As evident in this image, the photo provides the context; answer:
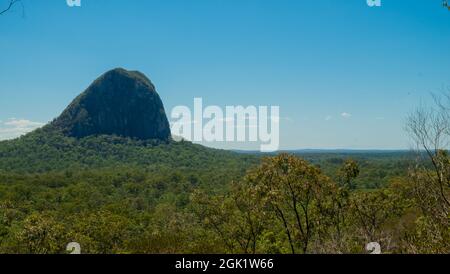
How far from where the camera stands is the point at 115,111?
152m

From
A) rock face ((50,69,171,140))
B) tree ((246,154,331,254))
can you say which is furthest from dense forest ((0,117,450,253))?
rock face ((50,69,171,140))

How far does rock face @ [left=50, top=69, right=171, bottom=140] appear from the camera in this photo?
5822 inches

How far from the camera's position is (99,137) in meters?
143

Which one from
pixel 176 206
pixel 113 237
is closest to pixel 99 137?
pixel 176 206

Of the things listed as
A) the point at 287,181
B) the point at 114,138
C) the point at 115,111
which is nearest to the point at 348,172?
the point at 287,181

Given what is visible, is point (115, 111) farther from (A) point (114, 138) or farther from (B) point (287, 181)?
(B) point (287, 181)

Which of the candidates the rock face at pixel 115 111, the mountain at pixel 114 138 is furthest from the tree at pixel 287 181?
the rock face at pixel 115 111

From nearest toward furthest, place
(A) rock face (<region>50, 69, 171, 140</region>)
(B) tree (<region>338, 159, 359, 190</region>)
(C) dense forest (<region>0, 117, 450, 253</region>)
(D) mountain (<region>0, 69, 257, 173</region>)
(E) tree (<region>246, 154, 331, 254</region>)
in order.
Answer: (C) dense forest (<region>0, 117, 450, 253</region>) < (B) tree (<region>338, 159, 359, 190</region>) < (E) tree (<region>246, 154, 331, 254</region>) < (D) mountain (<region>0, 69, 257, 173</region>) < (A) rock face (<region>50, 69, 171, 140</region>)

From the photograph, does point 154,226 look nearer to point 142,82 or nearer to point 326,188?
point 326,188

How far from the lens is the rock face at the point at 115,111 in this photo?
148 meters

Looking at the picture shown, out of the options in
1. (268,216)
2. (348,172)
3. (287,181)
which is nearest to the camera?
(348,172)

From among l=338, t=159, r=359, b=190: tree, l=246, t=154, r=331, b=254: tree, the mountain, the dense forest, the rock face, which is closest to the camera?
the dense forest

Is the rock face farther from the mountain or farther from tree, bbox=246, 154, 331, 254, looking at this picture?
tree, bbox=246, 154, 331, 254
